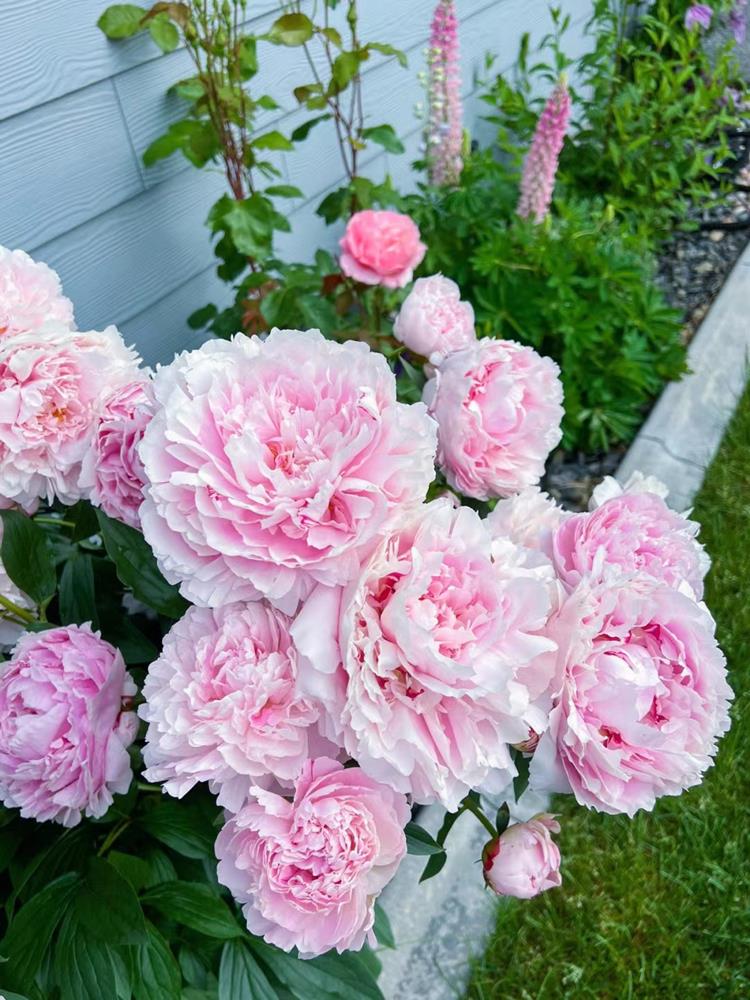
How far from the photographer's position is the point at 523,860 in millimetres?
728

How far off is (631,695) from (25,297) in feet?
2.06

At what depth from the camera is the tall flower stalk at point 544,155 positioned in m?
2.06

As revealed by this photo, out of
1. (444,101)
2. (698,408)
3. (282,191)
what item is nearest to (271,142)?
(282,191)

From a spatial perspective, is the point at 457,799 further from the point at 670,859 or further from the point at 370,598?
the point at 670,859

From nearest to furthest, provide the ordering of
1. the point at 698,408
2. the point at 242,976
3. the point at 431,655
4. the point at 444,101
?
the point at 431,655
the point at 242,976
the point at 444,101
the point at 698,408

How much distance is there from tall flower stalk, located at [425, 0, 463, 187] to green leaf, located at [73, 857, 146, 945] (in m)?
1.90

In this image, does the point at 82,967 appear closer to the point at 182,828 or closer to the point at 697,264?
the point at 182,828

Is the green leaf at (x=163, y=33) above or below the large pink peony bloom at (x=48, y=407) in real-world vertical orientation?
above

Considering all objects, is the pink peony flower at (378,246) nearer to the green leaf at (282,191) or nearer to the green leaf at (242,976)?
the green leaf at (282,191)

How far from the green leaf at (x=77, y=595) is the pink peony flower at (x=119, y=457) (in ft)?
0.77

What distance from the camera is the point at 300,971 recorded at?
Result: 2.94ft

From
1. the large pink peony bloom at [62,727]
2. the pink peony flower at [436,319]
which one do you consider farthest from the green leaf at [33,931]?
the pink peony flower at [436,319]

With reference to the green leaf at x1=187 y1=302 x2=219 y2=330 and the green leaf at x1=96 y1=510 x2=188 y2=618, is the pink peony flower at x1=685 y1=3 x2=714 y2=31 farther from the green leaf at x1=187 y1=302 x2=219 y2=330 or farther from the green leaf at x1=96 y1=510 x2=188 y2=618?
the green leaf at x1=96 y1=510 x2=188 y2=618

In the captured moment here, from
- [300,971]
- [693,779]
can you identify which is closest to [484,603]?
[693,779]
